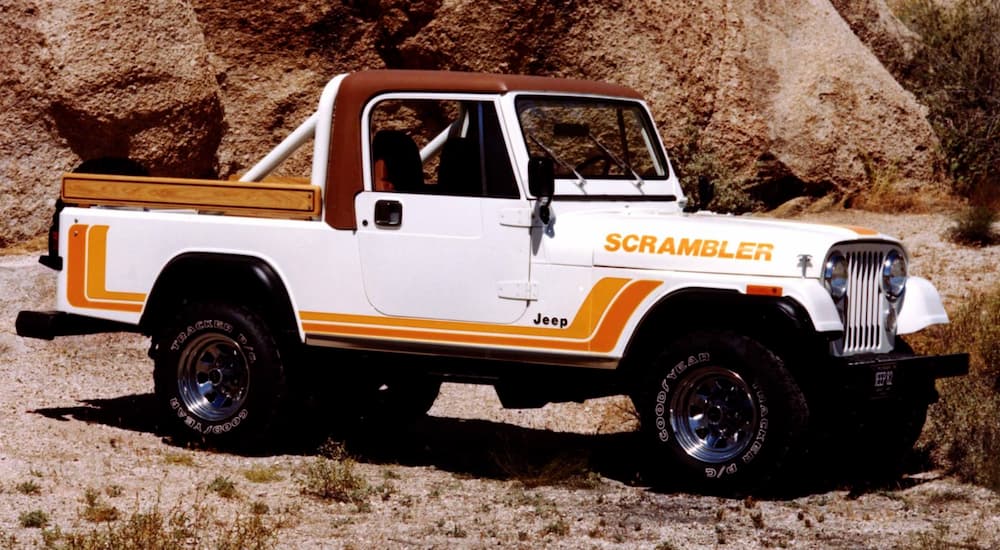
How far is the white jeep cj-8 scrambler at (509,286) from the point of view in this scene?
25.3 feet

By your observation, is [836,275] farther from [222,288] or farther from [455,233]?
[222,288]

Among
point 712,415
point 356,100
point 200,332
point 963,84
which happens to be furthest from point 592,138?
point 963,84

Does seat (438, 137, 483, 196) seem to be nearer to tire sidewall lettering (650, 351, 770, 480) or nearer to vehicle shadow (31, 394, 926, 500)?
tire sidewall lettering (650, 351, 770, 480)

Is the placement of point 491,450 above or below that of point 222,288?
below

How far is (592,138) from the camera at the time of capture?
28.5ft

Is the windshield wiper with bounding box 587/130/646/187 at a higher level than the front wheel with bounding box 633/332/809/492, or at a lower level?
higher

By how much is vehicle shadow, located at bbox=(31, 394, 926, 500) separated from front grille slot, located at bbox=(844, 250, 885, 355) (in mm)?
785

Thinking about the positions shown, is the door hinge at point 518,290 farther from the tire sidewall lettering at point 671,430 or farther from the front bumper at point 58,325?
the front bumper at point 58,325

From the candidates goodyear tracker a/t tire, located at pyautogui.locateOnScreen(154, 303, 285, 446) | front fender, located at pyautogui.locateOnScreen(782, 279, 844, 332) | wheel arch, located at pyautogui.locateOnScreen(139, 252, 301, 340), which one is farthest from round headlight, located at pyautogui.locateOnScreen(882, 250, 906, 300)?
goodyear tracker a/t tire, located at pyautogui.locateOnScreen(154, 303, 285, 446)

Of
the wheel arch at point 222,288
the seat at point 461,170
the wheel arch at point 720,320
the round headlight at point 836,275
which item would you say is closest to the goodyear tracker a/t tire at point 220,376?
the wheel arch at point 222,288

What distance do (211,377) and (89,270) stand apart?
1019mm

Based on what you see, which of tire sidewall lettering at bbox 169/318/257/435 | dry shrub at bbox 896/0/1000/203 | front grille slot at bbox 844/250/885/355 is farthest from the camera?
dry shrub at bbox 896/0/1000/203

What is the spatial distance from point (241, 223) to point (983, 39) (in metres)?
12.4

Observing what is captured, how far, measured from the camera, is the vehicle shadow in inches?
328
